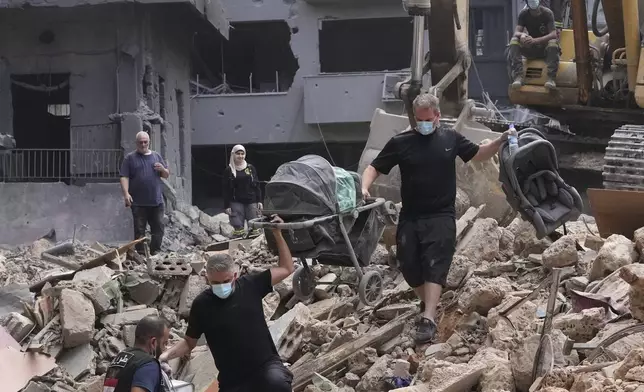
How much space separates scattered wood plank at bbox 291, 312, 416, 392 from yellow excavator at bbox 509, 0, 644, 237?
1839 mm

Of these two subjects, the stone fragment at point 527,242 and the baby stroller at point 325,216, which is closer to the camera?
the baby stroller at point 325,216

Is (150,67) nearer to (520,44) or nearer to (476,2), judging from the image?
(520,44)

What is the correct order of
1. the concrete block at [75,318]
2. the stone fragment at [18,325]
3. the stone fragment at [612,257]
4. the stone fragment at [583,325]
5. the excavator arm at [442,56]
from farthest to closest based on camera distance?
the excavator arm at [442,56] < the stone fragment at [18,325] < the concrete block at [75,318] < the stone fragment at [612,257] < the stone fragment at [583,325]

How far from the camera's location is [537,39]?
37.2ft

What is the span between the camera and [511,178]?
233 inches

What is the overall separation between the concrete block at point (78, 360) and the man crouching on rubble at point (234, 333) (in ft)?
8.70

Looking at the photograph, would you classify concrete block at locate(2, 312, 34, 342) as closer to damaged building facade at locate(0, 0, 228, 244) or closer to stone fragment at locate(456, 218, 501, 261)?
stone fragment at locate(456, 218, 501, 261)

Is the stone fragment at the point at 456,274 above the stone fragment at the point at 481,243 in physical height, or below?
below

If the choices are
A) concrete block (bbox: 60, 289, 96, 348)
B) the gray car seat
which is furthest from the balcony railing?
the gray car seat

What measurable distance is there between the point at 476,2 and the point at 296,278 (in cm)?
2167

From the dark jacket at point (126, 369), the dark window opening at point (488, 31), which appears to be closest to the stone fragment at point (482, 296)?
the dark jacket at point (126, 369)

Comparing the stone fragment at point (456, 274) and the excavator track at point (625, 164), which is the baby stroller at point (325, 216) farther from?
the excavator track at point (625, 164)

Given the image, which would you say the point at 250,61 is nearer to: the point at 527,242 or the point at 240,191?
the point at 240,191

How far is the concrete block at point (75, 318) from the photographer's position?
7.05m
